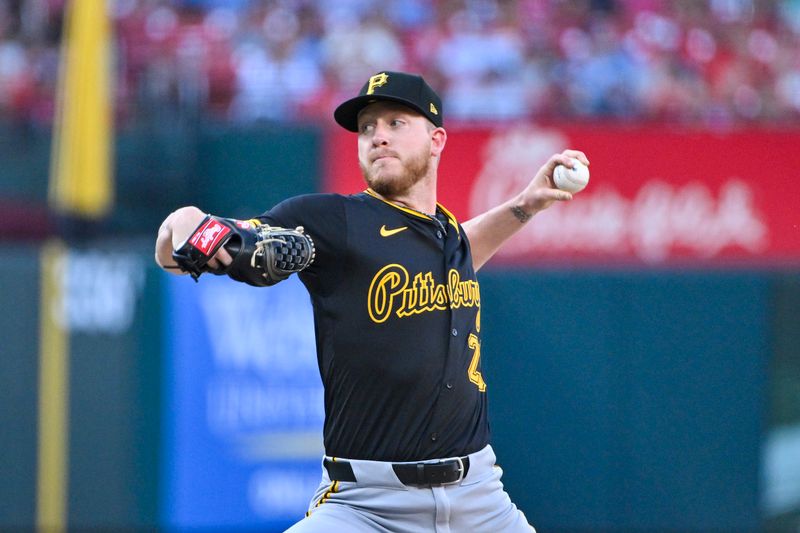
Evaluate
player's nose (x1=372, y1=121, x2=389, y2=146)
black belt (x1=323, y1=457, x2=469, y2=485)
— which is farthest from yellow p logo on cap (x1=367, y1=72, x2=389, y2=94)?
black belt (x1=323, y1=457, x2=469, y2=485)

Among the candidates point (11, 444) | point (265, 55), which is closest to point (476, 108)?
point (265, 55)

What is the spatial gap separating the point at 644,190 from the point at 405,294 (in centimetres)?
558

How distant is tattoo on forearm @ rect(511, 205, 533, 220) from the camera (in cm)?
436

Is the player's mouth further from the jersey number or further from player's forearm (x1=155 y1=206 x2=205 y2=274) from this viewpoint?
player's forearm (x1=155 y1=206 x2=205 y2=274)

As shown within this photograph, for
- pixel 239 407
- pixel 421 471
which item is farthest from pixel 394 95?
pixel 239 407

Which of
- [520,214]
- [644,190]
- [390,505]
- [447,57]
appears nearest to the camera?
[390,505]

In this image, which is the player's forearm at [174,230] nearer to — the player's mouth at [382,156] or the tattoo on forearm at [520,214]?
the player's mouth at [382,156]

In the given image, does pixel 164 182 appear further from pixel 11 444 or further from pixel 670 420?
pixel 670 420

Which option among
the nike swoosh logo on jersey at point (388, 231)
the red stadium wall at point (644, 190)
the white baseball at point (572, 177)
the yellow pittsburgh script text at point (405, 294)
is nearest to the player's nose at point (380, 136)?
the nike swoosh logo on jersey at point (388, 231)

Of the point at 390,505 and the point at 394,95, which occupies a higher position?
the point at 394,95

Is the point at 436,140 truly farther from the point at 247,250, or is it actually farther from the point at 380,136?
the point at 247,250

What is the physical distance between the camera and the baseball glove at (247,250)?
10.1 ft

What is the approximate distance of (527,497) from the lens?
26.0 ft

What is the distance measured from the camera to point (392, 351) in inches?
146
